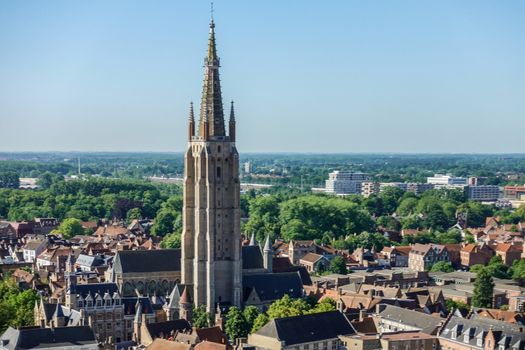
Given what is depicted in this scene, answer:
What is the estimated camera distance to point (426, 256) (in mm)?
154500

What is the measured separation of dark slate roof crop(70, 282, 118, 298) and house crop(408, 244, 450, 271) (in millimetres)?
73794

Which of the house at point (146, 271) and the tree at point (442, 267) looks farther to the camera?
the tree at point (442, 267)

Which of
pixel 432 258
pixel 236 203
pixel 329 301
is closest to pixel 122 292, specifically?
pixel 236 203

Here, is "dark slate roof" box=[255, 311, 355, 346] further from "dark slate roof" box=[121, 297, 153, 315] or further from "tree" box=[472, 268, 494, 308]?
"tree" box=[472, 268, 494, 308]

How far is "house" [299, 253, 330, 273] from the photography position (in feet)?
483

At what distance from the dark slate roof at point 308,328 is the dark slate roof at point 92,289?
1989cm

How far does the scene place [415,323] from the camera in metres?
90.4

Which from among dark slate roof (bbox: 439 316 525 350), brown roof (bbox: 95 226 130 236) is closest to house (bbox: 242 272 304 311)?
dark slate roof (bbox: 439 316 525 350)

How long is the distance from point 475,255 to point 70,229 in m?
83.7

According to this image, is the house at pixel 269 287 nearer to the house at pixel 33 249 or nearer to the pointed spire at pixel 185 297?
the pointed spire at pixel 185 297

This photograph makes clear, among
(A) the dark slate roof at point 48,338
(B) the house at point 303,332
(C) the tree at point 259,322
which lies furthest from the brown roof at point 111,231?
(B) the house at point 303,332

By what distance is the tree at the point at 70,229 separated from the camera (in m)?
181

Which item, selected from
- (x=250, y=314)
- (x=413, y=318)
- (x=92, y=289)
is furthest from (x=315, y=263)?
(x=92, y=289)

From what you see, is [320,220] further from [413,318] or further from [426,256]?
[413,318]
